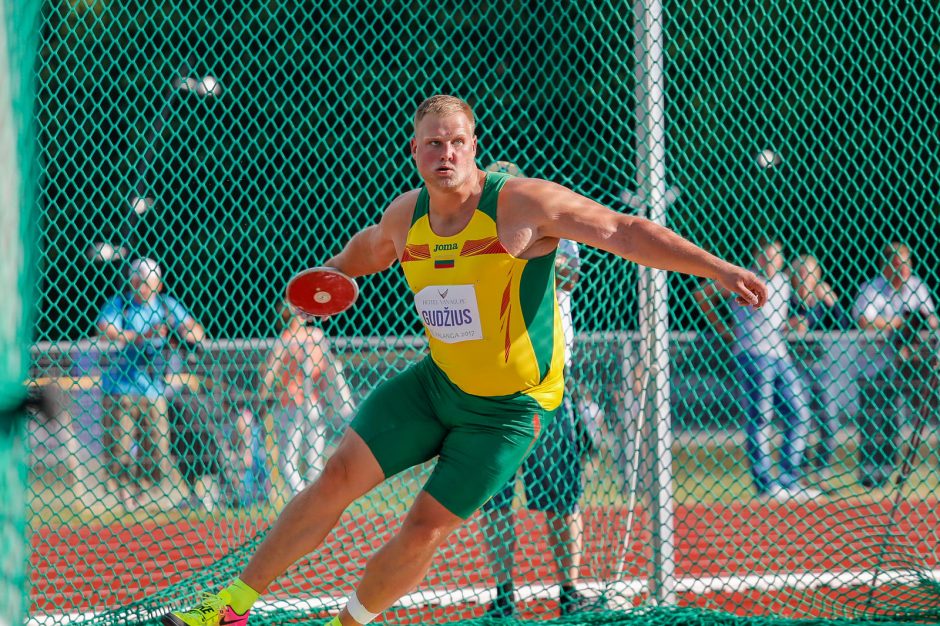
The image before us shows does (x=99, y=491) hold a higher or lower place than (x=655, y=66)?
lower

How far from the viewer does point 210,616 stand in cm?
375

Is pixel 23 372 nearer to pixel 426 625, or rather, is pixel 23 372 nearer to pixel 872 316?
pixel 426 625

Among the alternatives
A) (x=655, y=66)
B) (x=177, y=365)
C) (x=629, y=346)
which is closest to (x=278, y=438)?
(x=177, y=365)

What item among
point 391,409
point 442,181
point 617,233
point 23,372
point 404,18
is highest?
point 404,18

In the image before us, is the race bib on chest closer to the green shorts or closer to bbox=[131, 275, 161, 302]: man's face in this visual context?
the green shorts

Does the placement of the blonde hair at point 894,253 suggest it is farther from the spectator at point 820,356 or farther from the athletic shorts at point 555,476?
the athletic shorts at point 555,476

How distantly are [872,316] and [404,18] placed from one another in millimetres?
4445

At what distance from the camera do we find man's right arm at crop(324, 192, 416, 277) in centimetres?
388

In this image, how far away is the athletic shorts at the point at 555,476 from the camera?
5.17 meters

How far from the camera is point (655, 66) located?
5477 millimetres

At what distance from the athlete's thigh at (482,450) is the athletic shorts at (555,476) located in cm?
139

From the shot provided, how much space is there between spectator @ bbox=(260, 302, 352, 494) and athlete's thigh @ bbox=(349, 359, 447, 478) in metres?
2.48

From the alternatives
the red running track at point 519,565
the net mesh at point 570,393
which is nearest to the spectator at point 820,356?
the net mesh at point 570,393

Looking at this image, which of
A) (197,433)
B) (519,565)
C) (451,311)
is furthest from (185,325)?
(451,311)
